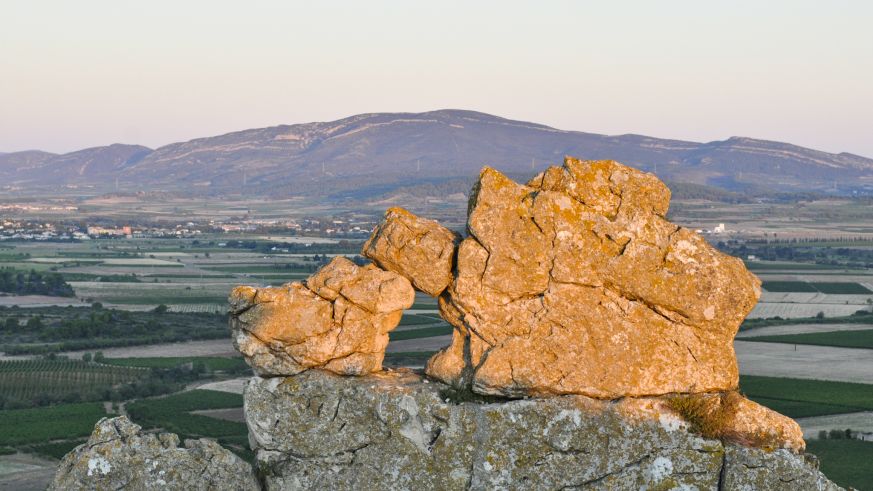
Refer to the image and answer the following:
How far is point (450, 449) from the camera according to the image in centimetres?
1502

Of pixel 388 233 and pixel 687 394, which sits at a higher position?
pixel 388 233

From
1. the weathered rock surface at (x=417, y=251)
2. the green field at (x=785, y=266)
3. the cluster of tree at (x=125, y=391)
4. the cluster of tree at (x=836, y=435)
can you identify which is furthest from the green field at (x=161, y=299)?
the weathered rock surface at (x=417, y=251)

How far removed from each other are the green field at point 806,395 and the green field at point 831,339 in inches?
708

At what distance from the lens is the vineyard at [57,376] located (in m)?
64.0

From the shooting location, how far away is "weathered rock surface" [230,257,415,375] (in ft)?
51.1

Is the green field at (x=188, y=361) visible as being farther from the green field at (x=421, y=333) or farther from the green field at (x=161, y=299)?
the green field at (x=161, y=299)

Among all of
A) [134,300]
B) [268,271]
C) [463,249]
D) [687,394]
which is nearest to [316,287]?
[463,249]

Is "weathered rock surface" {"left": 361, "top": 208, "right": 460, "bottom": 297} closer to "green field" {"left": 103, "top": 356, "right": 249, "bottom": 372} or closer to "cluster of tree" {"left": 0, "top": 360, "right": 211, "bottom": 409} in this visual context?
"cluster of tree" {"left": 0, "top": 360, "right": 211, "bottom": 409}

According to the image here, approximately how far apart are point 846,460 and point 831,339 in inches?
1702

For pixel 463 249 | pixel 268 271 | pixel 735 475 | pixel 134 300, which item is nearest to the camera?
pixel 735 475

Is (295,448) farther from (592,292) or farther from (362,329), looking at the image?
(592,292)

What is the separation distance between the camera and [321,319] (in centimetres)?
1566

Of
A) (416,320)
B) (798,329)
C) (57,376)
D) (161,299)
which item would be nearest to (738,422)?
(57,376)

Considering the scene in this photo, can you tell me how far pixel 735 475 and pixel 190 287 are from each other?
389ft
